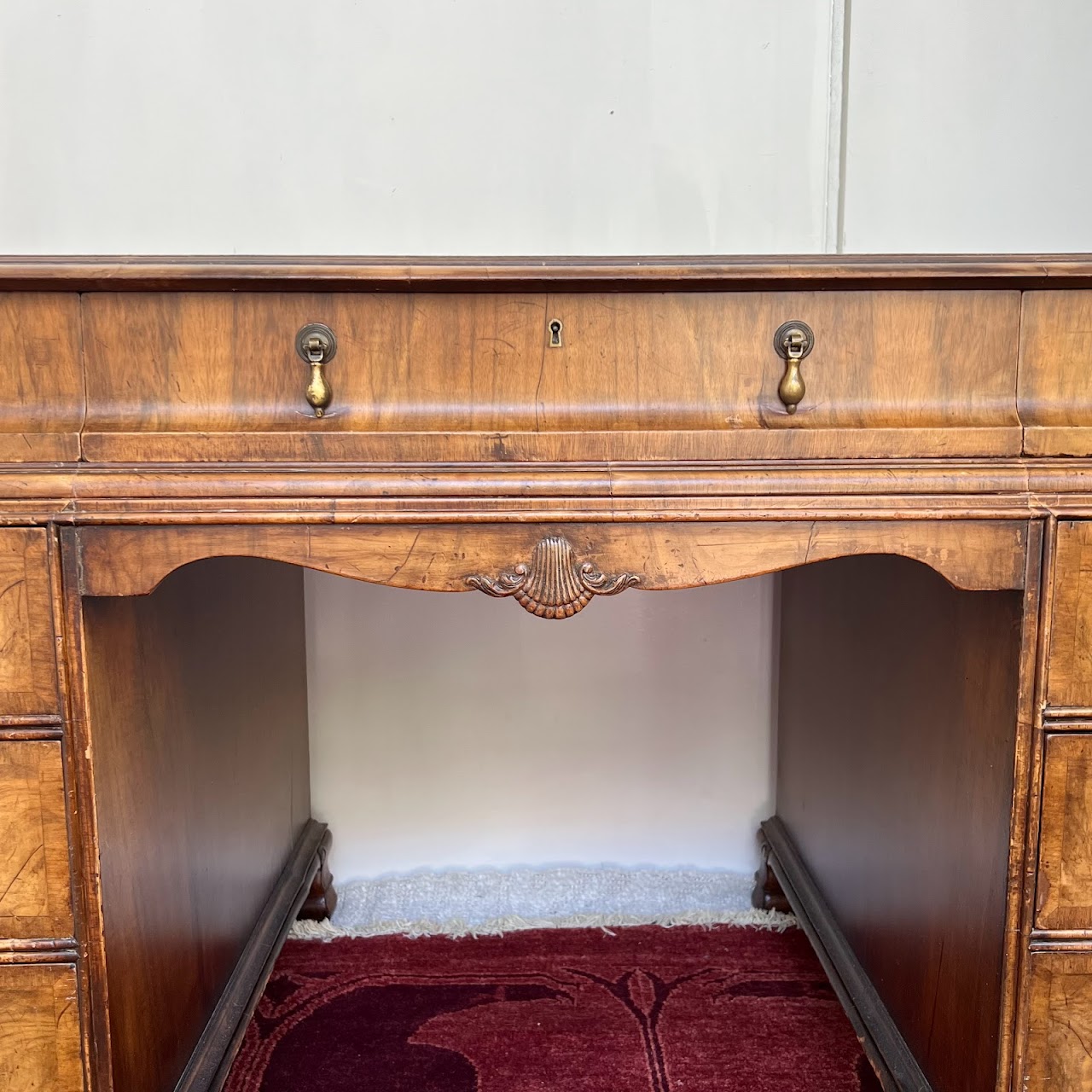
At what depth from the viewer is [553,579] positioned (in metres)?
0.65

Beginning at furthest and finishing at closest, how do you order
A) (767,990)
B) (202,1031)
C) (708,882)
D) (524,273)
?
(708,882)
(767,990)
(202,1031)
(524,273)

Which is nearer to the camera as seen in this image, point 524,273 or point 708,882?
point 524,273

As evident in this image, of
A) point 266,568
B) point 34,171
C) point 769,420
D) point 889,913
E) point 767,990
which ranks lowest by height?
point 767,990

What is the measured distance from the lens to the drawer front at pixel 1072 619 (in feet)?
2.14

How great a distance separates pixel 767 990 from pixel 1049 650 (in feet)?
2.10

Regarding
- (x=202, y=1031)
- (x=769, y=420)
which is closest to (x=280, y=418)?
(x=769, y=420)

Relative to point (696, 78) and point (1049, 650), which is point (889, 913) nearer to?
point (1049, 650)

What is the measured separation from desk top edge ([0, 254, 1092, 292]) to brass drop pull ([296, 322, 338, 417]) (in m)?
0.03

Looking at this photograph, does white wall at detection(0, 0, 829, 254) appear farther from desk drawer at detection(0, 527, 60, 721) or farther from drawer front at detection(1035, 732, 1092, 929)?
drawer front at detection(1035, 732, 1092, 929)

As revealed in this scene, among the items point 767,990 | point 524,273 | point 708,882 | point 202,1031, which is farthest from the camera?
point 708,882

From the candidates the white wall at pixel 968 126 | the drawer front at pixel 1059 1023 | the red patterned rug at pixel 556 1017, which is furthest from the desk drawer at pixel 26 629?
the white wall at pixel 968 126

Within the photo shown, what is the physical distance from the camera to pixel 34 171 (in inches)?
45.3

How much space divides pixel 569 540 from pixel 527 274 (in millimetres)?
193

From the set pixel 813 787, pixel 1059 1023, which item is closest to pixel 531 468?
pixel 1059 1023
